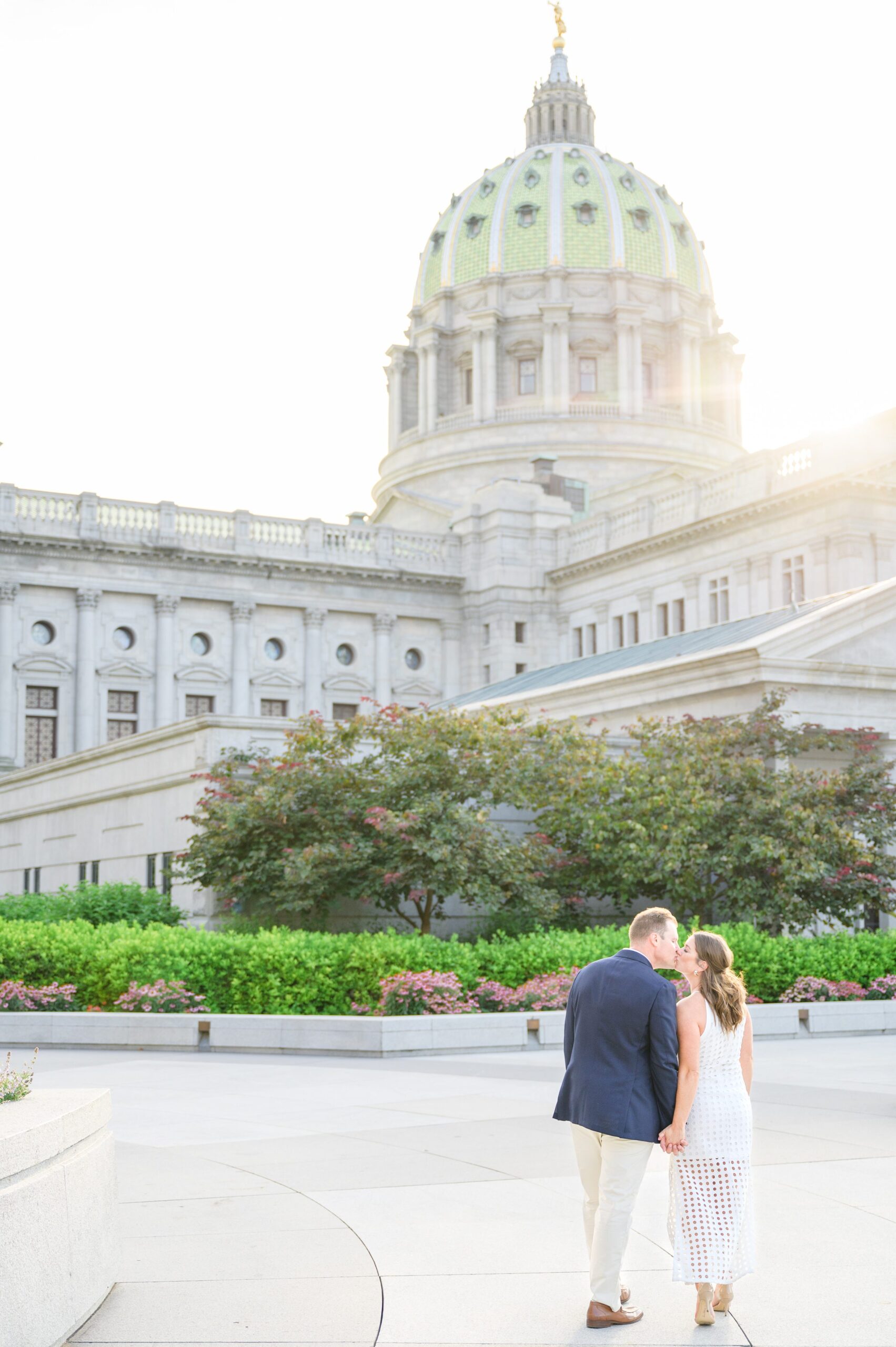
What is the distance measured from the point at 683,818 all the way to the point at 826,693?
23.6 ft

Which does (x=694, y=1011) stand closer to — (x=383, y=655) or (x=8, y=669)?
(x=8, y=669)

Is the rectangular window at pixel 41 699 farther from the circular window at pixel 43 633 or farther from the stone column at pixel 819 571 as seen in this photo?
the stone column at pixel 819 571

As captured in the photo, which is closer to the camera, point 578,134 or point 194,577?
point 194,577

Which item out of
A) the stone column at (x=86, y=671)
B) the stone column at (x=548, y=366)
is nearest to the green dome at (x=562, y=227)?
the stone column at (x=548, y=366)

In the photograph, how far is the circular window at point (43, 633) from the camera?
70.4 metres

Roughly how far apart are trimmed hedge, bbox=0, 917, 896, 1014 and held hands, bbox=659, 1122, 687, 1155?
12890 millimetres

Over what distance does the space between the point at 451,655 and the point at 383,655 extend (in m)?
3.82

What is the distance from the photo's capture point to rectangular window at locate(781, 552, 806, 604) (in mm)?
61094

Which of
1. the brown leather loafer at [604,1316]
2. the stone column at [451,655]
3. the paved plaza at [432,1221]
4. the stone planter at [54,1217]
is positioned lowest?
the paved plaza at [432,1221]

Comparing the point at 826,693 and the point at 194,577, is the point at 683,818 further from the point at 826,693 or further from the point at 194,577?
the point at 194,577

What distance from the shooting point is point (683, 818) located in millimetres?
25188

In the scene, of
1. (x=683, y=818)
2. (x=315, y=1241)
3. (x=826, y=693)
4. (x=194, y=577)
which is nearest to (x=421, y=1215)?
(x=315, y=1241)

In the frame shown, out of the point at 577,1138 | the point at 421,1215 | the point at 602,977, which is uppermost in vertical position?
the point at 602,977

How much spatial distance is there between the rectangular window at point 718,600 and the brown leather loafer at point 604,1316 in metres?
59.0
